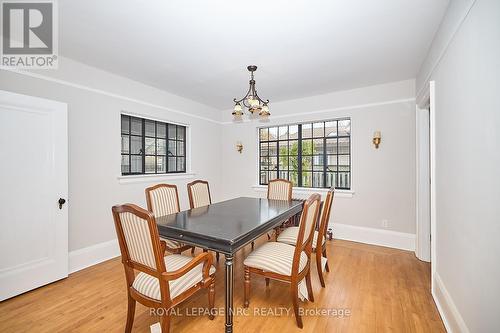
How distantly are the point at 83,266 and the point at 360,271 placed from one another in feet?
11.5

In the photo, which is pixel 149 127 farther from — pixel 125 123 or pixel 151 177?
pixel 151 177

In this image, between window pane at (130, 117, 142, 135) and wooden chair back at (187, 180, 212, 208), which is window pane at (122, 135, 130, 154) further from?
wooden chair back at (187, 180, 212, 208)

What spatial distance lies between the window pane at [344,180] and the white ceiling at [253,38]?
1582 mm

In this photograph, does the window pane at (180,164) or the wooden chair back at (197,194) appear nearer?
the wooden chair back at (197,194)

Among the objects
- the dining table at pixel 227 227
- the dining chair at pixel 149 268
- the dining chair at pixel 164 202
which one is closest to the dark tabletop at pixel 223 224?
the dining table at pixel 227 227

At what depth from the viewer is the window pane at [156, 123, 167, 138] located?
4.05 metres

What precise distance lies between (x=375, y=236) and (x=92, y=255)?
A: 4.23m

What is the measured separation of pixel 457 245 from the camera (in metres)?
1.66

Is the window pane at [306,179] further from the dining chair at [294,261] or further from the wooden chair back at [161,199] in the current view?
the wooden chair back at [161,199]

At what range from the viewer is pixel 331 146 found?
13.8 ft

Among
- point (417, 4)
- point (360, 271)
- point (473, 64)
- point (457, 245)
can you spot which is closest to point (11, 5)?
point (417, 4)

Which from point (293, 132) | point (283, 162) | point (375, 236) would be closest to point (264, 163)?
point (283, 162)

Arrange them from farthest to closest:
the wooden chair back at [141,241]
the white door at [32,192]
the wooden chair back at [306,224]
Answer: the white door at [32,192] → the wooden chair back at [306,224] → the wooden chair back at [141,241]

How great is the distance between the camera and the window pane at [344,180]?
13.3 feet
